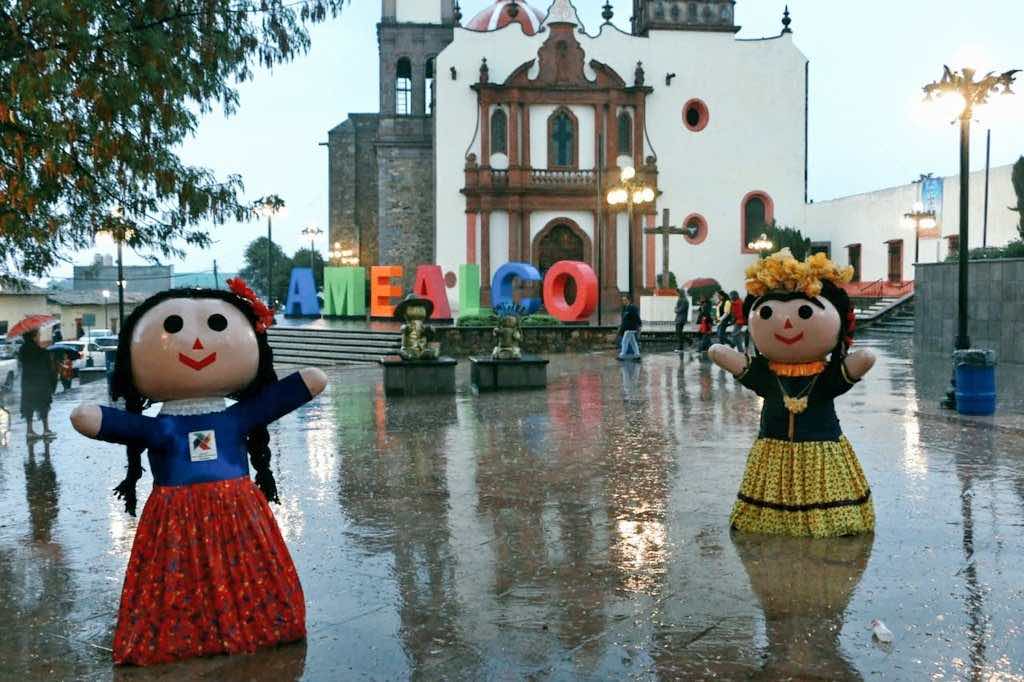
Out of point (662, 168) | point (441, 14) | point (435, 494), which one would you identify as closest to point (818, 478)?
point (435, 494)

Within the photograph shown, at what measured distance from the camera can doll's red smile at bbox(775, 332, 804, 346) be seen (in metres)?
6.13

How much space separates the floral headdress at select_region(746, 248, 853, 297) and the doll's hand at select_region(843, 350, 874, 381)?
47 centimetres

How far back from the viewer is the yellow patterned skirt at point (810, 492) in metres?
6.17

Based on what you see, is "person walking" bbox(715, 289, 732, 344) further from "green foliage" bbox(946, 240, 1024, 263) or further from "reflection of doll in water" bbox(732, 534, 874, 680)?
"reflection of doll in water" bbox(732, 534, 874, 680)

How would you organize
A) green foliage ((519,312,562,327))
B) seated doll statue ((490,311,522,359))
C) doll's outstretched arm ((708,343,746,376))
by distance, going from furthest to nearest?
1. green foliage ((519,312,562,327))
2. seated doll statue ((490,311,522,359))
3. doll's outstretched arm ((708,343,746,376))

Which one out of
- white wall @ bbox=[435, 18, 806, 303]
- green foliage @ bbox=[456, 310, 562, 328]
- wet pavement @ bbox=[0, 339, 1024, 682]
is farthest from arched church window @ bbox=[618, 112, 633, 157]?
wet pavement @ bbox=[0, 339, 1024, 682]

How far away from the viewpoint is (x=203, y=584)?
449 centimetres

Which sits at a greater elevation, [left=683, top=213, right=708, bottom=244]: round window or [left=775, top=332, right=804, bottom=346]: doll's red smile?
[left=683, top=213, right=708, bottom=244]: round window

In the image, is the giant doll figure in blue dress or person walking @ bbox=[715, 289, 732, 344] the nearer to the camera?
the giant doll figure in blue dress

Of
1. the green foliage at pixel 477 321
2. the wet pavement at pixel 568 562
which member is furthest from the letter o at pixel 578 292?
the wet pavement at pixel 568 562

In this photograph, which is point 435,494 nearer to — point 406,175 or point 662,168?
point 662,168

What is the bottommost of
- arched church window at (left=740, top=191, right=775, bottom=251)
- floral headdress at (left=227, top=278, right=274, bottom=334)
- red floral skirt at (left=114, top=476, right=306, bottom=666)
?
red floral skirt at (left=114, top=476, right=306, bottom=666)

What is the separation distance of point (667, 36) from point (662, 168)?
17.1ft

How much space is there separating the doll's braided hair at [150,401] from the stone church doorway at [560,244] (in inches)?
1304
